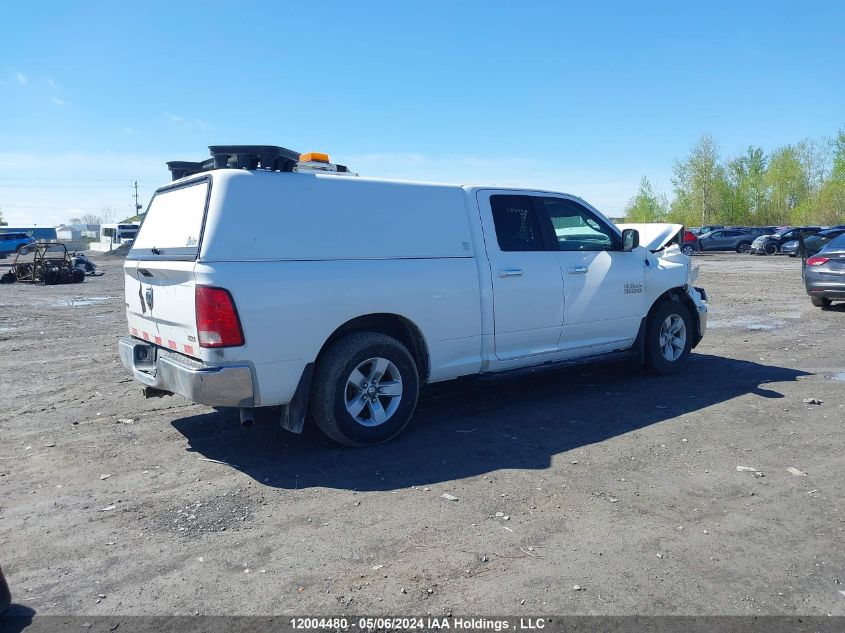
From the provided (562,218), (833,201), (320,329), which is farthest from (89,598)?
(833,201)

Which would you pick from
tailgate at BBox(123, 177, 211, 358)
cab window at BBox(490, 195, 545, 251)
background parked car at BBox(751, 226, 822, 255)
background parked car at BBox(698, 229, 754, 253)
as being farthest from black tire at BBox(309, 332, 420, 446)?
background parked car at BBox(698, 229, 754, 253)

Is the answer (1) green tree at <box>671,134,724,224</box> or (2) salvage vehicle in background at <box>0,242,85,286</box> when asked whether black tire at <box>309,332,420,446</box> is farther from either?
(1) green tree at <box>671,134,724,224</box>

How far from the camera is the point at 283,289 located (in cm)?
477

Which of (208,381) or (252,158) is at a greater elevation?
(252,158)

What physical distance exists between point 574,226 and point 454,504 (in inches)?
142

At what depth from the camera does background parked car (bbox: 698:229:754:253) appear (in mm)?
44188

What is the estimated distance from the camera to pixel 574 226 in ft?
22.6

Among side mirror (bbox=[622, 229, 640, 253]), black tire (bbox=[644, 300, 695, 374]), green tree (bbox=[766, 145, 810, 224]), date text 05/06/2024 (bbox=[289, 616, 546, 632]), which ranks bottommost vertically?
date text 05/06/2024 (bbox=[289, 616, 546, 632])

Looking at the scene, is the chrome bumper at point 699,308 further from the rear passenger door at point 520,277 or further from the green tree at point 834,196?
the green tree at point 834,196

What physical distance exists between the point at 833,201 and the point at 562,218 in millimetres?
76748

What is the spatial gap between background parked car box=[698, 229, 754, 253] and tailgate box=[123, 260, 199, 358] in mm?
44514

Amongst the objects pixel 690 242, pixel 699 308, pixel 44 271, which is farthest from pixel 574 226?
pixel 690 242

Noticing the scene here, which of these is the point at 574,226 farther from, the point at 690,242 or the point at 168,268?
the point at 690,242

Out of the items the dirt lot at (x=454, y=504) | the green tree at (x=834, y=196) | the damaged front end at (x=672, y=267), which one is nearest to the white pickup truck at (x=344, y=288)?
the dirt lot at (x=454, y=504)
